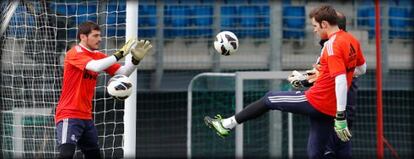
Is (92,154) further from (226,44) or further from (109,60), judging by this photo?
(226,44)

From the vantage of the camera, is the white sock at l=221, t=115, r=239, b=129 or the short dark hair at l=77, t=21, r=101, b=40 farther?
the short dark hair at l=77, t=21, r=101, b=40

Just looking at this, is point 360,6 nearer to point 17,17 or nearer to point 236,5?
point 236,5

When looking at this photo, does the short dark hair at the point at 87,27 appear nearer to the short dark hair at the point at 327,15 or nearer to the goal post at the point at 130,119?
the goal post at the point at 130,119

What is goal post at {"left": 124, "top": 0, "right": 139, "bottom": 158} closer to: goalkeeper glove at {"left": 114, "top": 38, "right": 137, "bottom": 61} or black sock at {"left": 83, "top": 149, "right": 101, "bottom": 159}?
black sock at {"left": 83, "top": 149, "right": 101, "bottom": 159}

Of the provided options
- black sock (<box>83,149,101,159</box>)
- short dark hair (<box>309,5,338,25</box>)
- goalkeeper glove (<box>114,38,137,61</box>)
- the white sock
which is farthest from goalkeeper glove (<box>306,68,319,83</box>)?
black sock (<box>83,149,101,159</box>)

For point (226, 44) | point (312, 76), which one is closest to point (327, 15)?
point (312, 76)

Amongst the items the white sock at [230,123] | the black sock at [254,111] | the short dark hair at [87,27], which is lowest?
the white sock at [230,123]

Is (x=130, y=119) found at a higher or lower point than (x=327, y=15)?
lower

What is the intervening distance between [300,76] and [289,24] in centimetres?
568

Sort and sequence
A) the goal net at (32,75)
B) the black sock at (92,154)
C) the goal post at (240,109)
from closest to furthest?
the black sock at (92,154), the goal net at (32,75), the goal post at (240,109)

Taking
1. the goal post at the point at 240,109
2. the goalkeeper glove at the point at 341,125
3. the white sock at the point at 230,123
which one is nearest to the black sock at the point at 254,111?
the white sock at the point at 230,123

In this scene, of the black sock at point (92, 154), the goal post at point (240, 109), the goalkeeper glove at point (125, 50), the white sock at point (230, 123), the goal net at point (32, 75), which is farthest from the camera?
the goal post at point (240, 109)

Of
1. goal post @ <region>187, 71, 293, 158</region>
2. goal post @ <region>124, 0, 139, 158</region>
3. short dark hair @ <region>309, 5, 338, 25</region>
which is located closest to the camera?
short dark hair @ <region>309, 5, 338, 25</region>

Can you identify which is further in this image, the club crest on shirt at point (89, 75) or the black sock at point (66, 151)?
the club crest on shirt at point (89, 75)
